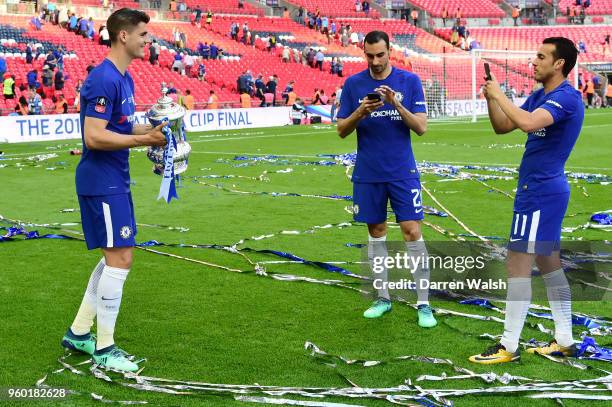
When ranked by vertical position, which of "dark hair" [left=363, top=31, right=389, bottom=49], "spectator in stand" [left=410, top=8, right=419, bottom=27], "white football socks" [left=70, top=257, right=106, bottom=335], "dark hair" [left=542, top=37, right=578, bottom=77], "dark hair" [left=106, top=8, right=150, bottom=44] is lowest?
"white football socks" [left=70, top=257, right=106, bottom=335]

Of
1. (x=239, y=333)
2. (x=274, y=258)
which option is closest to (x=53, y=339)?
(x=239, y=333)

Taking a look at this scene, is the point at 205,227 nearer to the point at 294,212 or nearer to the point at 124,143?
the point at 294,212

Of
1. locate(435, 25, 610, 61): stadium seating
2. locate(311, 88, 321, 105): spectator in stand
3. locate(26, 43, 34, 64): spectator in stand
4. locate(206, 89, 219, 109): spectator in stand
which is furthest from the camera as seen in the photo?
locate(435, 25, 610, 61): stadium seating

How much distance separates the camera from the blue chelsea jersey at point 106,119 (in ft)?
18.3

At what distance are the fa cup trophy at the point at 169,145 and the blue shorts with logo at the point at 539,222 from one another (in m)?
2.35

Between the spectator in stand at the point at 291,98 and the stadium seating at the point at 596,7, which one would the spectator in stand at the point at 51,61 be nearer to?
the spectator in stand at the point at 291,98

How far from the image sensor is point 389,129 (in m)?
6.98

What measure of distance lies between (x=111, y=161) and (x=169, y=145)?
0.40 m

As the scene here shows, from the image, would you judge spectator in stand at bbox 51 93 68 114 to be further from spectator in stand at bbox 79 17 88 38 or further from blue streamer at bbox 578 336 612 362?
blue streamer at bbox 578 336 612 362

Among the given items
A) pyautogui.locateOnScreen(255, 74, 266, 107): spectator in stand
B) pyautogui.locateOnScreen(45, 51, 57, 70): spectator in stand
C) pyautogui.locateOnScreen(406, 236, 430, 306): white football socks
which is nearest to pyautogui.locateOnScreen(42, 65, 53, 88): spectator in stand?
pyautogui.locateOnScreen(45, 51, 57, 70): spectator in stand

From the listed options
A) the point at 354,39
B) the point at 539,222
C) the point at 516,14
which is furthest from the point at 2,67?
the point at 516,14

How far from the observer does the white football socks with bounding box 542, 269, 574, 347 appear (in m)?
5.94

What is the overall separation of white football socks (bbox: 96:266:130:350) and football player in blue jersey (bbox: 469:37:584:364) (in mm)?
2464

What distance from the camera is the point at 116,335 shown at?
6.70 metres
